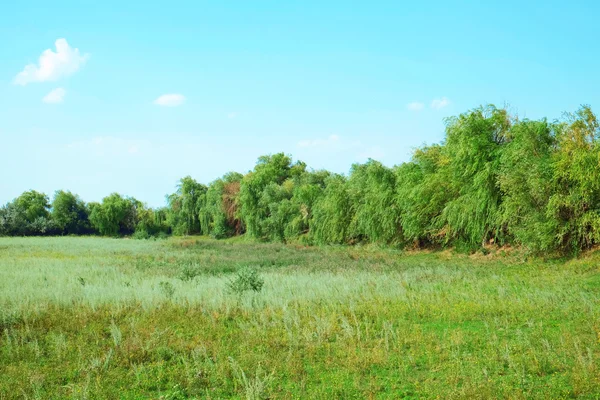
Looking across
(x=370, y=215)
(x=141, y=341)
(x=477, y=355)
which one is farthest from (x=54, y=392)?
(x=370, y=215)

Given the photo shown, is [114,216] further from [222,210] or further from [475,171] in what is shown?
[475,171]

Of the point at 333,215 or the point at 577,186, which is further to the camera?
the point at 333,215

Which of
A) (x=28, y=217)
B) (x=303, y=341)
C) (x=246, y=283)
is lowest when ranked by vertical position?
(x=303, y=341)

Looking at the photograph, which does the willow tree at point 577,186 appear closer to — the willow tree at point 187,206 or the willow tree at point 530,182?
the willow tree at point 530,182

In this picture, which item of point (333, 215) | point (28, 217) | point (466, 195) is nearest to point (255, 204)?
point (333, 215)

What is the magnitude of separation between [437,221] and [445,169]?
11.1 ft

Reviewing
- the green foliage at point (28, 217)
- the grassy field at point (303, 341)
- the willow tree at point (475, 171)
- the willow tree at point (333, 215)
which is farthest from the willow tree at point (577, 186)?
the green foliage at point (28, 217)

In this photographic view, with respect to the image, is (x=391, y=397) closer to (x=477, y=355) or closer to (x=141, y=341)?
(x=477, y=355)

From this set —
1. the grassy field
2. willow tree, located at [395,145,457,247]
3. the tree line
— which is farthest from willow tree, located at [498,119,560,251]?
the grassy field

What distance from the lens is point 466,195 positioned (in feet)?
89.0

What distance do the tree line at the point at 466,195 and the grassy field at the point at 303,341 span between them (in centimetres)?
676

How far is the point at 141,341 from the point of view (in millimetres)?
8828

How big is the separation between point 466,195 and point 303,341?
20868mm

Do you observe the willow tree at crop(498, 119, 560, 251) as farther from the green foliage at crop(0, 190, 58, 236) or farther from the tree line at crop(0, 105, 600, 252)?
the green foliage at crop(0, 190, 58, 236)
